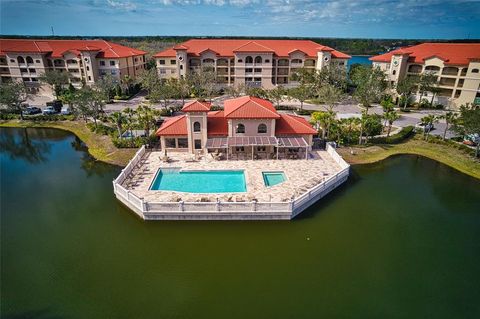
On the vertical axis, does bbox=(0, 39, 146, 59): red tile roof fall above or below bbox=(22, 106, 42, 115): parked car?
above

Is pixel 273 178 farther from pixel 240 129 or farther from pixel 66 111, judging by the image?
pixel 66 111

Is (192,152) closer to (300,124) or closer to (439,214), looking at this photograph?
(300,124)

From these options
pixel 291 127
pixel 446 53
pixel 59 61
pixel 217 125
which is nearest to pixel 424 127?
pixel 291 127

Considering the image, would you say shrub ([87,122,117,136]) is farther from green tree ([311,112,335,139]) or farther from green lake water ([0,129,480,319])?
green tree ([311,112,335,139])

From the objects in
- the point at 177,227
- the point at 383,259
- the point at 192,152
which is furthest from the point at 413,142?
the point at 177,227

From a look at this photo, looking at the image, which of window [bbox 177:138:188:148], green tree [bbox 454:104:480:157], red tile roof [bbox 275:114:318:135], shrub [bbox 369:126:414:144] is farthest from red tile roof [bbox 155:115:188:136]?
green tree [bbox 454:104:480:157]

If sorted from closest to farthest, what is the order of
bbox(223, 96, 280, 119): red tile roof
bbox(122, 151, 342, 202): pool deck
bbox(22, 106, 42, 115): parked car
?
1. bbox(122, 151, 342, 202): pool deck
2. bbox(223, 96, 280, 119): red tile roof
3. bbox(22, 106, 42, 115): parked car
